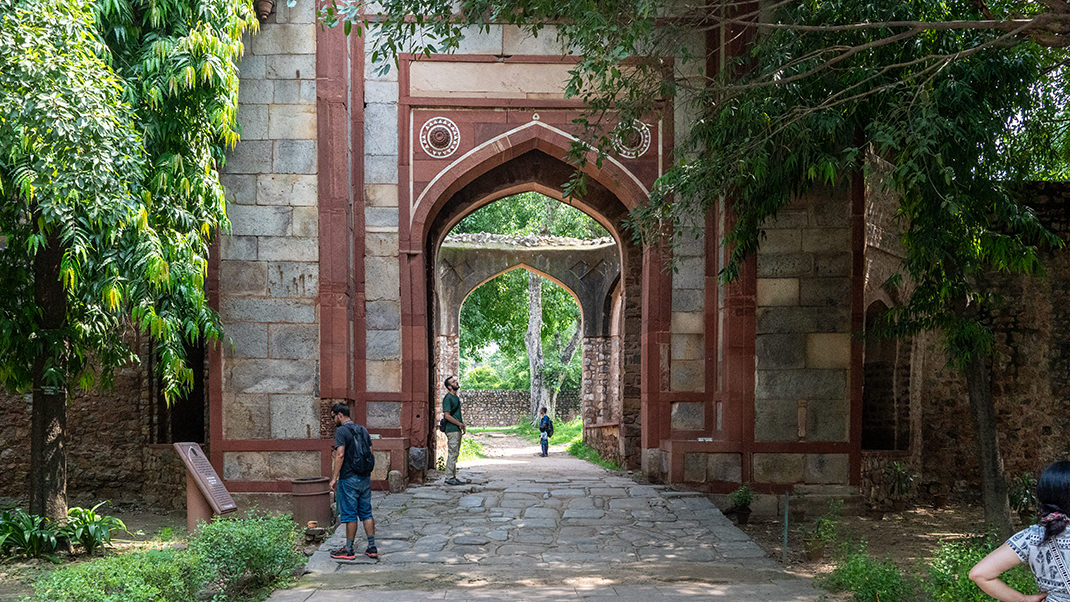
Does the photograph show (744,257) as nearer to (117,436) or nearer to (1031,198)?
(1031,198)

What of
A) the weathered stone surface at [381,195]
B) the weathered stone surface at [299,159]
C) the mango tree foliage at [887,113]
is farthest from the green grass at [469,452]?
the mango tree foliage at [887,113]

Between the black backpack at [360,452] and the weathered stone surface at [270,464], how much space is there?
85.3 inches

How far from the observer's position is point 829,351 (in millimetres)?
9078

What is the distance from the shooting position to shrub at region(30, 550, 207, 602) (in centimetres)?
430

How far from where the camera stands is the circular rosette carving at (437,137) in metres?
9.61

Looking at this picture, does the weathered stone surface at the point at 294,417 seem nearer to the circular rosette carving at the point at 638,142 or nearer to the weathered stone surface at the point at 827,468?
the circular rosette carving at the point at 638,142

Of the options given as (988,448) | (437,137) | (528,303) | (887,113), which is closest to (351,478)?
(437,137)

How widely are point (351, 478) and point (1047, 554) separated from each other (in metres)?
4.86

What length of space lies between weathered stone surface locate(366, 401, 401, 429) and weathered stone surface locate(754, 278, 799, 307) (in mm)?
4017

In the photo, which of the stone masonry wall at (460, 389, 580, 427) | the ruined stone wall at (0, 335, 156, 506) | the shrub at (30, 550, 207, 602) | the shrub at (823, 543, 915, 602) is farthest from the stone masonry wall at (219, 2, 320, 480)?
the stone masonry wall at (460, 389, 580, 427)

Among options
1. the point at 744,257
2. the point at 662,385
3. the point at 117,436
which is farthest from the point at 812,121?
the point at 117,436

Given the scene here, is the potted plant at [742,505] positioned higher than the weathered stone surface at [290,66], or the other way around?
the weathered stone surface at [290,66]

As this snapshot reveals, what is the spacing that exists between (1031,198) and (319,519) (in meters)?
8.60

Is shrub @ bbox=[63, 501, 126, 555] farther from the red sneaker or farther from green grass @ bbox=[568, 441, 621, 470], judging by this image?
green grass @ bbox=[568, 441, 621, 470]
